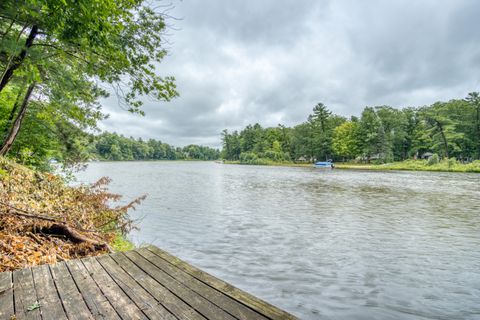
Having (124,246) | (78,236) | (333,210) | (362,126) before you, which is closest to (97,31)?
(78,236)

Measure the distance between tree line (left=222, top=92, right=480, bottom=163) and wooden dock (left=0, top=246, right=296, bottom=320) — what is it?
64092mm

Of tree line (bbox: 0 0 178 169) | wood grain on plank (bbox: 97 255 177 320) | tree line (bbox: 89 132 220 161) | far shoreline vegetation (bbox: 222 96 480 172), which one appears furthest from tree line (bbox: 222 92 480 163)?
wood grain on plank (bbox: 97 255 177 320)

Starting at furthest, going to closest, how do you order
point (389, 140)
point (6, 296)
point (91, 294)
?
point (389, 140) < point (91, 294) < point (6, 296)

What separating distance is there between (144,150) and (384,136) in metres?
115

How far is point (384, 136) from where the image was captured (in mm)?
62375

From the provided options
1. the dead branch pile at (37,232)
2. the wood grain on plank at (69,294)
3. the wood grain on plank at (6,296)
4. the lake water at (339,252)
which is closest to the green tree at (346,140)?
the lake water at (339,252)

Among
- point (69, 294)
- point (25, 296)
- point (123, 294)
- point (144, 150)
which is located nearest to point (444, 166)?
Answer: point (123, 294)

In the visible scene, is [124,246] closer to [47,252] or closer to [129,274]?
[47,252]

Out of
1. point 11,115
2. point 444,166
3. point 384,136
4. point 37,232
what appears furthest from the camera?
point 384,136

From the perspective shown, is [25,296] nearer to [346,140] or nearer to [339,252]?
[339,252]

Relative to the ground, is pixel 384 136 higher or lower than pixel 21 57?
higher

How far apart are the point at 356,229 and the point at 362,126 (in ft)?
209

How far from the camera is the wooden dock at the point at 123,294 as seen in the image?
2.70m

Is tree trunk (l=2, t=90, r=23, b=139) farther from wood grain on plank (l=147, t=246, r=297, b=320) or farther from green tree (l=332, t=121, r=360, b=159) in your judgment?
green tree (l=332, t=121, r=360, b=159)
